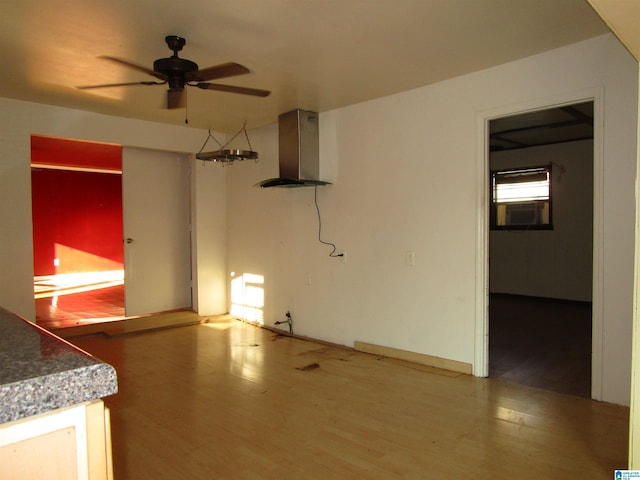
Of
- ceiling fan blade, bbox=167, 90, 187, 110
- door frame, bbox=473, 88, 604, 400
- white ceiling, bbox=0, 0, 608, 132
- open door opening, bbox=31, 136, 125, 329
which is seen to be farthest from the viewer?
open door opening, bbox=31, 136, 125, 329

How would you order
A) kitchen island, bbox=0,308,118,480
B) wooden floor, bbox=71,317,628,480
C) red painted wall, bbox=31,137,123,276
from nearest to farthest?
kitchen island, bbox=0,308,118,480
wooden floor, bbox=71,317,628,480
red painted wall, bbox=31,137,123,276

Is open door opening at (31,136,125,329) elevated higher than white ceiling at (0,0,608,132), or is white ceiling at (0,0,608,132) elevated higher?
white ceiling at (0,0,608,132)

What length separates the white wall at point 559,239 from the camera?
649 centimetres

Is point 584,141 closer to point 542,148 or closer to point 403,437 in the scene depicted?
point 542,148

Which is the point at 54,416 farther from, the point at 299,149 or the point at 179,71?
the point at 299,149

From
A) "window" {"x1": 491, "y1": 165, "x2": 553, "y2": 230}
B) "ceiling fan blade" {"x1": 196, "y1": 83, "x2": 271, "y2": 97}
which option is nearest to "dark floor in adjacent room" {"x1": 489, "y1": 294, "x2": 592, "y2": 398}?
"window" {"x1": 491, "y1": 165, "x2": 553, "y2": 230}

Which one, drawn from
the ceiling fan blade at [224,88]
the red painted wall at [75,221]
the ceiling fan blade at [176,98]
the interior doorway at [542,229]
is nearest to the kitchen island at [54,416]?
the ceiling fan blade at [176,98]

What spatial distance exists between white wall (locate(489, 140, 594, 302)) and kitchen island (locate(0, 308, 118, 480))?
7.06 m

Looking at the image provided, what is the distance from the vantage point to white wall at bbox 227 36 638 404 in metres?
2.92

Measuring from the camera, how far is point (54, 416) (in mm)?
705

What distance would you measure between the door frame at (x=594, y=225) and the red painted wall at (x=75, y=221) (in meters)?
7.77

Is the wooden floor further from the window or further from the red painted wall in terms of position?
the red painted wall

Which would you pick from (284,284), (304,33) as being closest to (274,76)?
(304,33)

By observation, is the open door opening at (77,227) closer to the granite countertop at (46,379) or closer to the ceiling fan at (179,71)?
the ceiling fan at (179,71)
